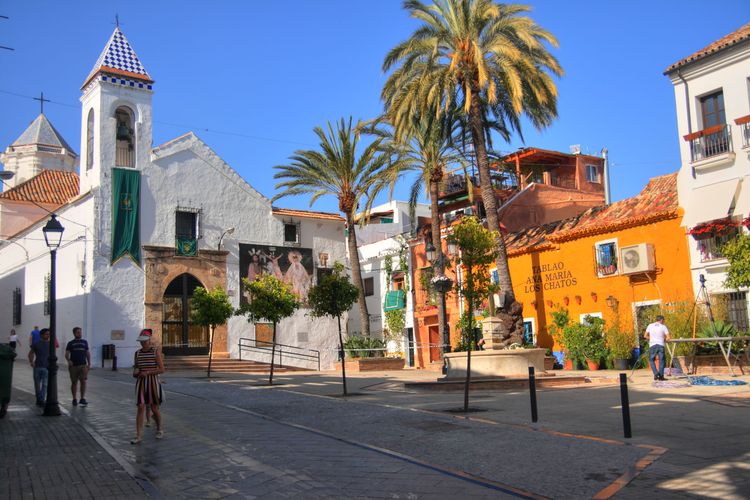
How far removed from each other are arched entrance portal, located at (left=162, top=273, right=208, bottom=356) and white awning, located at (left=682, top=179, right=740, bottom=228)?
848 inches

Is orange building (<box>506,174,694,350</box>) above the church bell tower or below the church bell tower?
below

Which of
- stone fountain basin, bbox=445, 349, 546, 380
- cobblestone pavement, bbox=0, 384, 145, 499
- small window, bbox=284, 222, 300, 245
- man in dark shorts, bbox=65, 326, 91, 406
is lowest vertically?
cobblestone pavement, bbox=0, 384, 145, 499

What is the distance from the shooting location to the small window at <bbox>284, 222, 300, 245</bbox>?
1517 inches

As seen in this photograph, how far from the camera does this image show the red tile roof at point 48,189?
134 feet

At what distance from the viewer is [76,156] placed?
176 ft

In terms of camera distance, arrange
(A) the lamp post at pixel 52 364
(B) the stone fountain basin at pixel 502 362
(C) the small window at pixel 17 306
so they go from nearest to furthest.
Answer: (A) the lamp post at pixel 52 364 → (B) the stone fountain basin at pixel 502 362 → (C) the small window at pixel 17 306

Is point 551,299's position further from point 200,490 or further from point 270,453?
point 200,490

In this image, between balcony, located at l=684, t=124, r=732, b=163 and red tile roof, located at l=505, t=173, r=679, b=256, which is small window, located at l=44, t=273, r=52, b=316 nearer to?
red tile roof, located at l=505, t=173, r=679, b=256

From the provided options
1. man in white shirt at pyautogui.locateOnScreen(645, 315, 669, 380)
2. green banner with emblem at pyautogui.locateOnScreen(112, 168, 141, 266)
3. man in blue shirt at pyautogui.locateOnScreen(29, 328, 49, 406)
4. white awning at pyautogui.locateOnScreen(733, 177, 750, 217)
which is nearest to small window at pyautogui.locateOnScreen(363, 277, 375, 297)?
green banner with emblem at pyautogui.locateOnScreen(112, 168, 141, 266)

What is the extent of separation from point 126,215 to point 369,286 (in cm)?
1529

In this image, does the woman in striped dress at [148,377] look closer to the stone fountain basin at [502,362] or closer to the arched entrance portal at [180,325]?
the stone fountain basin at [502,362]

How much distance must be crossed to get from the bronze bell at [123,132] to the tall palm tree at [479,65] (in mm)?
14326

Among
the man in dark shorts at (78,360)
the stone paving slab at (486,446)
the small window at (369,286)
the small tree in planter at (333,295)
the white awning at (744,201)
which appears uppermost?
the white awning at (744,201)

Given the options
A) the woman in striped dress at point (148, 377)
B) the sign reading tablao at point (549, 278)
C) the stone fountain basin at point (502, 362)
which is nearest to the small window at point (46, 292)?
the sign reading tablao at point (549, 278)
